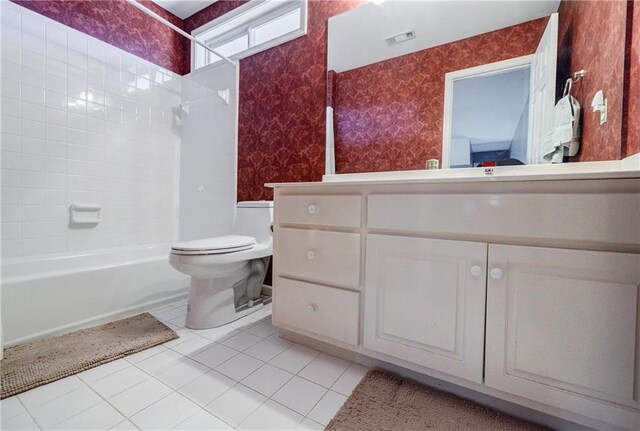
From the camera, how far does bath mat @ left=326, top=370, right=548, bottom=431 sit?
0.83 meters

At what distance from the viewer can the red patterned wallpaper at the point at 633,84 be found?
0.86m

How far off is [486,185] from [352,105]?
102cm

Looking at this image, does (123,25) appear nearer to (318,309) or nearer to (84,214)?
(84,214)

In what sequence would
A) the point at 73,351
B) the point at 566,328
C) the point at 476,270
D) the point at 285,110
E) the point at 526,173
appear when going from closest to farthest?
the point at 566,328
the point at 476,270
the point at 526,173
the point at 73,351
the point at 285,110

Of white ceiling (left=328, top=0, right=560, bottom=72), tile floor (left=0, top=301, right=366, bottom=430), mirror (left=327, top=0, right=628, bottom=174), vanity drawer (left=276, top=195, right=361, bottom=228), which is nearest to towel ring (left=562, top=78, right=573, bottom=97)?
mirror (left=327, top=0, right=628, bottom=174)

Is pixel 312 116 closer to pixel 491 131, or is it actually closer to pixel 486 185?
pixel 491 131

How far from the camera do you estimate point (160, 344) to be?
1.28 m

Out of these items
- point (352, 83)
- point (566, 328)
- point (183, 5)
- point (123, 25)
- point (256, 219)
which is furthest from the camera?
point (183, 5)

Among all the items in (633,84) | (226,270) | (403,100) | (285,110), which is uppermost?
(285,110)

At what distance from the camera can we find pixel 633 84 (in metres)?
0.88

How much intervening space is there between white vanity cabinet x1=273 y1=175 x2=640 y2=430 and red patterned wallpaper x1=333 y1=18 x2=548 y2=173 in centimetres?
54

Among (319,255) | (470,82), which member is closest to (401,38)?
(470,82)

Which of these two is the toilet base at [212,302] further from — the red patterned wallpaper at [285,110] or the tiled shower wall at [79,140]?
the tiled shower wall at [79,140]

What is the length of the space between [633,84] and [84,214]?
9.41ft
